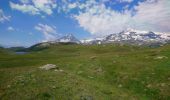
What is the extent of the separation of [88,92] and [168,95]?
33.0ft

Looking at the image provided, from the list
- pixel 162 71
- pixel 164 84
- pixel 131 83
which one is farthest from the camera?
pixel 162 71

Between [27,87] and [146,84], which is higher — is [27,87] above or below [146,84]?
above

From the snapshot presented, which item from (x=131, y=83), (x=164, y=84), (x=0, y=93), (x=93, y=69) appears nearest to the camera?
(x=0, y=93)

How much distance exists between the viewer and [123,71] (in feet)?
139

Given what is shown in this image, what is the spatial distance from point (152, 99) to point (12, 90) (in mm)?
16189

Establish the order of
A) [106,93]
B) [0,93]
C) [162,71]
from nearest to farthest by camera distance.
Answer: [0,93] < [106,93] < [162,71]

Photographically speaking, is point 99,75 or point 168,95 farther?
point 99,75

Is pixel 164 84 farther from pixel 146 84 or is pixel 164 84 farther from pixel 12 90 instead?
pixel 12 90

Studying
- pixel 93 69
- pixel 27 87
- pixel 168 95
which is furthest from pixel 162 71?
pixel 27 87

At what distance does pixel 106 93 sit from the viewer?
94.2 ft

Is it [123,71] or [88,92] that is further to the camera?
[123,71]

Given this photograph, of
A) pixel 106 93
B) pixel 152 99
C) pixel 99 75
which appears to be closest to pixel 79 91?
pixel 106 93

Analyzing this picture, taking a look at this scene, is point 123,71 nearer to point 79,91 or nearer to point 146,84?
point 146,84

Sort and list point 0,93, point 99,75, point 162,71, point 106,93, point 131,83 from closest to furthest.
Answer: point 0,93, point 106,93, point 131,83, point 162,71, point 99,75
